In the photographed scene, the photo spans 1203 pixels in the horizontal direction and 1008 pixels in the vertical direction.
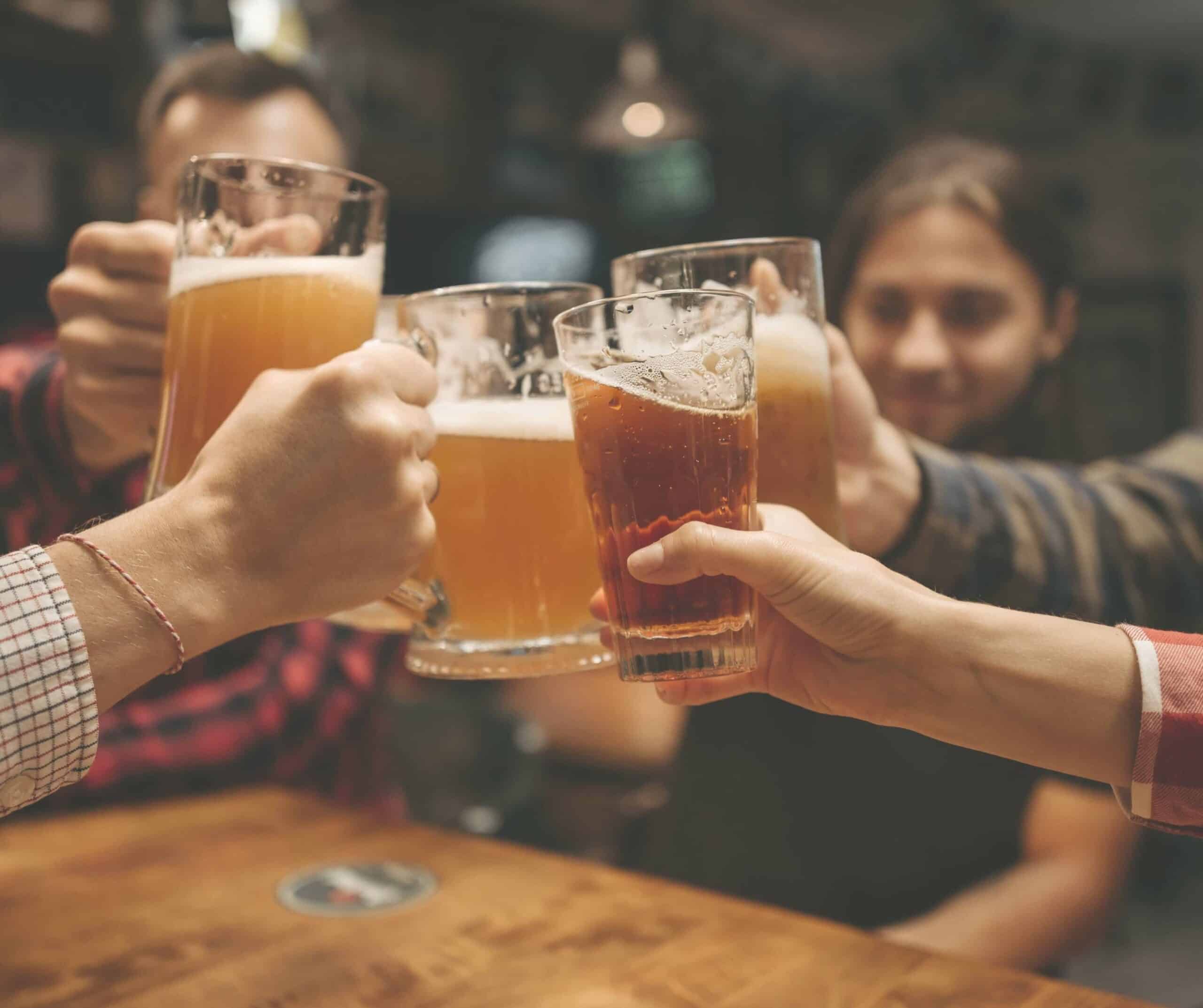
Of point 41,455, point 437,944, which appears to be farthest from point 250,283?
point 41,455

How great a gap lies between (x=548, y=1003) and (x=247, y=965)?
12.8 inches

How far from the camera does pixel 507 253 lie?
6836 mm

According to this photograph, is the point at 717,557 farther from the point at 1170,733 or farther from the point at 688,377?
the point at 1170,733

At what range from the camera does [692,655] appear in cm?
88

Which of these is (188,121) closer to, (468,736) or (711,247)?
(711,247)

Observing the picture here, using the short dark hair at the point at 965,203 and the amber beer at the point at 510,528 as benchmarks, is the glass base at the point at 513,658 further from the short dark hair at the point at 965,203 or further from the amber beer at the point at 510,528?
the short dark hair at the point at 965,203

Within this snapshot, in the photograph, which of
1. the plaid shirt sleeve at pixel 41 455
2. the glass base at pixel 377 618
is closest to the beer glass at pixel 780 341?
the glass base at pixel 377 618

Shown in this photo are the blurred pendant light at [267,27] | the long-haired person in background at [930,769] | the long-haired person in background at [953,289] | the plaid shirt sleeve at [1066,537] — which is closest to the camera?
the plaid shirt sleeve at [1066,537]

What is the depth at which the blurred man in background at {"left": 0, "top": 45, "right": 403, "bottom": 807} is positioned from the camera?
1252 millimetres

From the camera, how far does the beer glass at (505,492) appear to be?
1.03 m

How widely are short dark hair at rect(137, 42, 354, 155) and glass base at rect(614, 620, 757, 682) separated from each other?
171 cm

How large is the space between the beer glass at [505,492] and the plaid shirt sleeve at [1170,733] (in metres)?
0.48

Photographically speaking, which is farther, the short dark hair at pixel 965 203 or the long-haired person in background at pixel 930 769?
the short dark hair at pixel 965 203

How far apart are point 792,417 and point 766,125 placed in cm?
720
